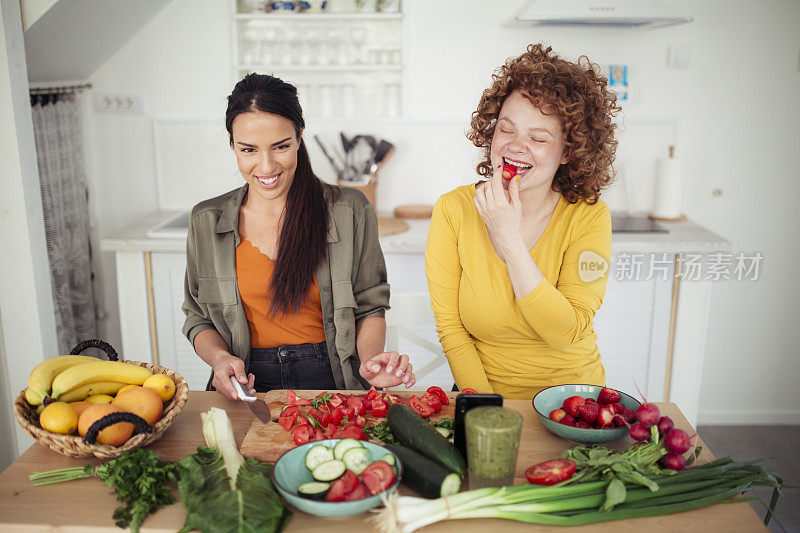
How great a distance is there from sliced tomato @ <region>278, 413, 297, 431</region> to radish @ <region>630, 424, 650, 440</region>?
61cm

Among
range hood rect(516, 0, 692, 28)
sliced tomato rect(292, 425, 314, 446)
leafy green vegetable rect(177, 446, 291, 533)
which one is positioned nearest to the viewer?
leafy green vegetable rect(177, 446, 291, 533)

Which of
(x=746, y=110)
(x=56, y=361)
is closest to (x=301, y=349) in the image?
(x=56, y=361)

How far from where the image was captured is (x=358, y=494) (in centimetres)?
100

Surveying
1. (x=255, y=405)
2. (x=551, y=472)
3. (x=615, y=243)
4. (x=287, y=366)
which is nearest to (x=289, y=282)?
(x=287, y=366)

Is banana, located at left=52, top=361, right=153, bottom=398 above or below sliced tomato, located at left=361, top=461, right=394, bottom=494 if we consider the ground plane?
above

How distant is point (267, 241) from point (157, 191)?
1717mm

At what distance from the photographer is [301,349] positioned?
68.1 inches

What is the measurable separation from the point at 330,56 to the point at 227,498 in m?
2.39

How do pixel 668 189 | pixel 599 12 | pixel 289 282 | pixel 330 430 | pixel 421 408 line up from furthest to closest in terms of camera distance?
pixel 668 189 → pixel 599 12 → pixel 289 282 → pixel 421 408 → pixel 330 430

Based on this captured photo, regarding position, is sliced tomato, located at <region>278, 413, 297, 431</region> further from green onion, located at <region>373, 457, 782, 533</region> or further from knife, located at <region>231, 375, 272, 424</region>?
green onion, located at <region>373, 457, 782, 533</region>

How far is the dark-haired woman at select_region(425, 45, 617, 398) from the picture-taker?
1.54m

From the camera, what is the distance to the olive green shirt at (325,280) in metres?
1.69

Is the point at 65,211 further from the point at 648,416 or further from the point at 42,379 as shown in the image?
the point at 648,416

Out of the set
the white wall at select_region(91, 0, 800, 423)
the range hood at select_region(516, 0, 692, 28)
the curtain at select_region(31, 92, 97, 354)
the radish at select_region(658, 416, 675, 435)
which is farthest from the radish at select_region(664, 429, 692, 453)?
the curtain at select_region(31, 92, 97, 354)
